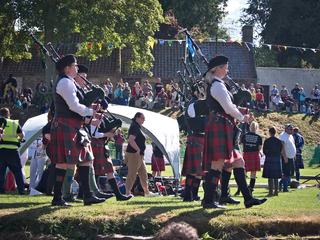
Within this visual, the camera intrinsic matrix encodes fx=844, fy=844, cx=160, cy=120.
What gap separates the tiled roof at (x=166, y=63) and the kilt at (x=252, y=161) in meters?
28.4

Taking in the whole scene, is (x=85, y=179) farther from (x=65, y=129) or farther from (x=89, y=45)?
(x=89, y=45)

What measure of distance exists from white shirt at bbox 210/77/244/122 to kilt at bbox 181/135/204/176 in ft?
8.65

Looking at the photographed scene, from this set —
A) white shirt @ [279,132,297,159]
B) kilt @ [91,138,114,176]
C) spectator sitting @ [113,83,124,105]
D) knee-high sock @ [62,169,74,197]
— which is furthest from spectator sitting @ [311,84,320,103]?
knee-high sock @ [62,169,74,197]

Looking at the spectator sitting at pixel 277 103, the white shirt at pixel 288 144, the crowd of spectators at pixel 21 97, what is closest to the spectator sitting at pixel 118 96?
the crowd of spectators at pixel 21 97

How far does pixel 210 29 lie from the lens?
58812 millimetres

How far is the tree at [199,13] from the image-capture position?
54688 mm

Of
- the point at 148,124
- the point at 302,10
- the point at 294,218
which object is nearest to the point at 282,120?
the point at 302,10

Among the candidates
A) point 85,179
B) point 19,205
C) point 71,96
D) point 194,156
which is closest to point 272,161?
point 194,156

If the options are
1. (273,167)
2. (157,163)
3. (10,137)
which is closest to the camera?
(10,137)

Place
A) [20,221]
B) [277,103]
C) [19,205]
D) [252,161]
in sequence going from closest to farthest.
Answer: [20,221], [19,205], [252,161], [277,103]

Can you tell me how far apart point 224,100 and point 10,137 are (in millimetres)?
6208

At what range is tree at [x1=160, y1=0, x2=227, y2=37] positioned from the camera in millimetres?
54688

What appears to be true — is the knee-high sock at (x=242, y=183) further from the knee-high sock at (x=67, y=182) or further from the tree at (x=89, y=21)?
the tree at (x=89, y=21)

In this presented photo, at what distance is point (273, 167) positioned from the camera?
61.4 feet
